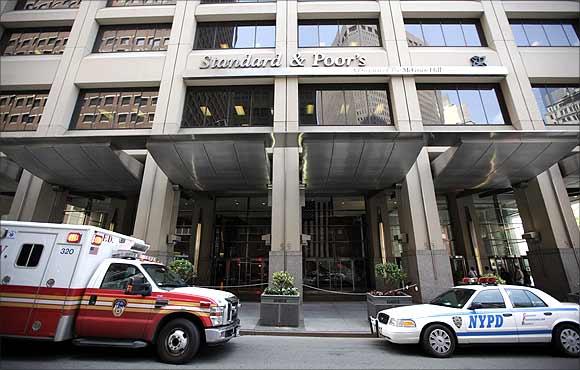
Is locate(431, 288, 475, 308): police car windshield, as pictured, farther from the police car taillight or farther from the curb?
the police car taillight

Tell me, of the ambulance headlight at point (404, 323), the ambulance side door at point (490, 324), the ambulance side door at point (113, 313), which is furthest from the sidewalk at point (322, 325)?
the ambulance side door at point (113, 313)

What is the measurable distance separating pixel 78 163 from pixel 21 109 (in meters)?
7.26

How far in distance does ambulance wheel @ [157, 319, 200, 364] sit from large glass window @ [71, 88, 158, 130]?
12785 mm

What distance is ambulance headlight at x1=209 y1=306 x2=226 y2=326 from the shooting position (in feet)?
19.6

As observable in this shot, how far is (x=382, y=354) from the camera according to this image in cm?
660

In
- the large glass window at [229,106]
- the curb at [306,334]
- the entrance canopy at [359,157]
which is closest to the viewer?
the curb at [306,334]

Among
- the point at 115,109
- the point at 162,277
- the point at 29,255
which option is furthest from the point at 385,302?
the point at 115,109

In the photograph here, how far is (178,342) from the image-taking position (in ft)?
19.2

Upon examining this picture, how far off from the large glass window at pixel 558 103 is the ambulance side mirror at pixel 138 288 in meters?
20.4

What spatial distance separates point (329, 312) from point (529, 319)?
26.0 ft

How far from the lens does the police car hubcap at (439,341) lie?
6.30 metres

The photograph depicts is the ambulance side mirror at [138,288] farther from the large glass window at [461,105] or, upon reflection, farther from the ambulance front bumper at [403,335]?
the large glass window at [461,105]

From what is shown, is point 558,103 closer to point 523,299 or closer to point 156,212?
point 523,299

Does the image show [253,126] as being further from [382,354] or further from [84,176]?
[382,354]
